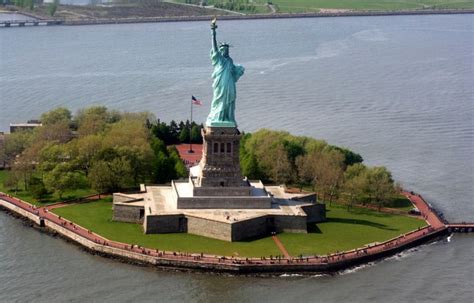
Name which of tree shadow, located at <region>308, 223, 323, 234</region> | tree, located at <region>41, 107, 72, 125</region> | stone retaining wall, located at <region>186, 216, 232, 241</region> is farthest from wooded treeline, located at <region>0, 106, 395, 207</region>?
stone retaining wall, located at <region>186, 216, 232, 241</region>

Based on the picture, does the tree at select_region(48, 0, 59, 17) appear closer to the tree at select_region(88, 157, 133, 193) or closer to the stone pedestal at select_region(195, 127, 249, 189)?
the tree at select_region(88, 157, 133, 193)

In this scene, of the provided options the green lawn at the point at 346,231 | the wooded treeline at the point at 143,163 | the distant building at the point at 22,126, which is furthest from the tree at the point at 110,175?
the distant building at the point at 22,126

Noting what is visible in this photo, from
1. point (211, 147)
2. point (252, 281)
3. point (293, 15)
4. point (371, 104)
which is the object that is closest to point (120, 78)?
point (371, 104)

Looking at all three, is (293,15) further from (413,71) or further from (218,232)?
(218,232)

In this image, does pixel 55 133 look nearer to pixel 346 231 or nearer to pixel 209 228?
pixel 209 228

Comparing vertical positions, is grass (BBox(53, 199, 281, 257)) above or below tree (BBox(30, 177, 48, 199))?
below

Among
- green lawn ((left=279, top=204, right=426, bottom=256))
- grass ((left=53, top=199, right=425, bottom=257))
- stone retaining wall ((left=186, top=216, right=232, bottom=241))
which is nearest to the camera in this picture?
grass ((left=53, top=199, right=425, bottom=257))

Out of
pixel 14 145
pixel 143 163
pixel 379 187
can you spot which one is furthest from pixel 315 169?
pixel 14 145
